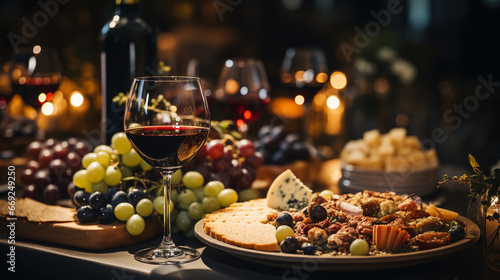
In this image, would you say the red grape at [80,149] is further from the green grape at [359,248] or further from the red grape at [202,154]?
the green grape at [359,248]

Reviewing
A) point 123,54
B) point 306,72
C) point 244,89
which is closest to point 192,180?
point 123,54

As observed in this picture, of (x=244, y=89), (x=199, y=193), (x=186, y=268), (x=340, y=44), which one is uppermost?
(x=340, y=44)

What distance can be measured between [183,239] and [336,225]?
1.23ft

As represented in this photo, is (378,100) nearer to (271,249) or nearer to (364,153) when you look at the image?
(364,153)

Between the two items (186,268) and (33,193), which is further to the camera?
(33,193)

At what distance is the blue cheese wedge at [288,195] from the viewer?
119 centimetres

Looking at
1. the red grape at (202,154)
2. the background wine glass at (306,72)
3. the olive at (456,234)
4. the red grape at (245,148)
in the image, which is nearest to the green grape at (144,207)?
the red grape at (202,154)

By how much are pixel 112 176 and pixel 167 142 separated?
27cm

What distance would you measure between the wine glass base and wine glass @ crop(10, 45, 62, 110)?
0.93 meters

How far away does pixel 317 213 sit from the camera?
1.01m

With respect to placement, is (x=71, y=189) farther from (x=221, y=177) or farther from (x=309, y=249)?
(x=309, y=249)

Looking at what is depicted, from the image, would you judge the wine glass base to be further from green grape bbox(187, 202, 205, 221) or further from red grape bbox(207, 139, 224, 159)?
red grape bbox(207, 139, 224, 159)

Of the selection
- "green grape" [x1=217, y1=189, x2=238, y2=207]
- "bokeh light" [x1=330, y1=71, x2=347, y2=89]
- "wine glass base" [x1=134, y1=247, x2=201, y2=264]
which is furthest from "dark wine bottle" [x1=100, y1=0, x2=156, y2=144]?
"bokeh light" [x1=330, y1=71, x2=347, y2=89]

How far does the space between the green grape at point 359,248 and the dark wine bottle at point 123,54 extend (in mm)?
735
